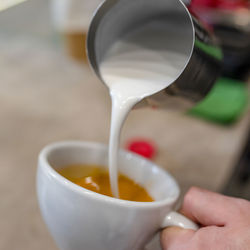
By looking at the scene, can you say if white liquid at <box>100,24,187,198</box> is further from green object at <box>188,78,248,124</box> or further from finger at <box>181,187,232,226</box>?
green object at <box>188,78,248,124</box>

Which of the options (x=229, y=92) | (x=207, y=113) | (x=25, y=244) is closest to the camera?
(x=25, y=244)

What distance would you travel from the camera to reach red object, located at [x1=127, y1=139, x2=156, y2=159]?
70 centimetres

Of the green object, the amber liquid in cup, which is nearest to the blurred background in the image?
the green object

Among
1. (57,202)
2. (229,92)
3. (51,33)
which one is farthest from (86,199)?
(51,33)

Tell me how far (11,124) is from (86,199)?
0.40 meters

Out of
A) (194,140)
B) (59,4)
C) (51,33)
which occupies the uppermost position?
(59,4)

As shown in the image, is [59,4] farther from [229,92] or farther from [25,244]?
[25,244]

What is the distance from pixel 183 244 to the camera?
393 millimetres

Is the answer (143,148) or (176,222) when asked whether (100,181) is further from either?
(143,148)

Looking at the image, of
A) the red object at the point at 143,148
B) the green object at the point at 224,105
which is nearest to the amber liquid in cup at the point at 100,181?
the red object at the point at 143,148

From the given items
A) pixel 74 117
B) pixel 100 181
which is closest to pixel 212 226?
pixel 100 181

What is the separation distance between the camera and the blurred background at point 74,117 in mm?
594

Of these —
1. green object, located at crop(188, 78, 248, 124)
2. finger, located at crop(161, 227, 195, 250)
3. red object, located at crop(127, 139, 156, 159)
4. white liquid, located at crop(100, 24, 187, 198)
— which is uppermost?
white liquid, located at crop(100, 24, 187, 198)

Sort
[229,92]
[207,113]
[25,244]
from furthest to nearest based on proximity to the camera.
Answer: [229,92], [207,113], [25,244]
